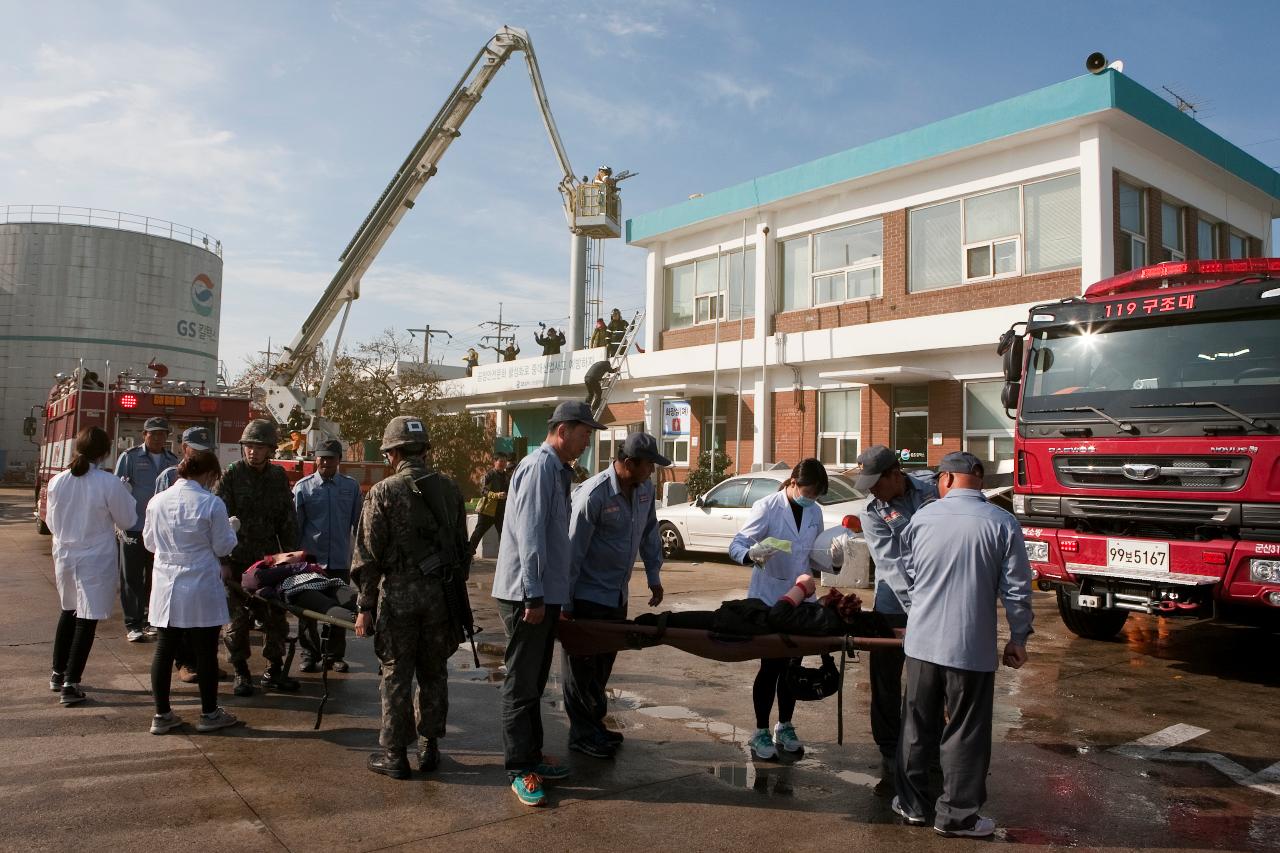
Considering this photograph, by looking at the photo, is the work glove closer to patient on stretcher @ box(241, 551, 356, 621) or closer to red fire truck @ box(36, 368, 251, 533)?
patient on stretcher @ box(241, 551, 356, 621)

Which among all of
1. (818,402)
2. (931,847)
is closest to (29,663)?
(931,847)

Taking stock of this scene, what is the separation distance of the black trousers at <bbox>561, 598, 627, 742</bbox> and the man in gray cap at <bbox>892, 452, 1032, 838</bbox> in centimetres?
172

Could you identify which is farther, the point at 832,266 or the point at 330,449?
the point at 832,266

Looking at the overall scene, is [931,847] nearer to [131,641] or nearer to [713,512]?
[131,641]

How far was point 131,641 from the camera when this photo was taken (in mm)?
7820

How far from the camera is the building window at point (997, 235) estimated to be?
1570cm

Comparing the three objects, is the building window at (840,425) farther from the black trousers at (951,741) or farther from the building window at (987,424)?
the black trousers at (951,741)

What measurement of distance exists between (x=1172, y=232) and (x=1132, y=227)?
1.76 metres

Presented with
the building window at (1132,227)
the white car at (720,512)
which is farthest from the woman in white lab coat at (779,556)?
the building window at (1132,227)

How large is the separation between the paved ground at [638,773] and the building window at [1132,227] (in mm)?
10558

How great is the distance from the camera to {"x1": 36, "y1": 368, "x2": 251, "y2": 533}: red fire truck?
1471cm

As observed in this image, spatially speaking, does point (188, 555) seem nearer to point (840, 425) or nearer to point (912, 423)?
point (912, 423)

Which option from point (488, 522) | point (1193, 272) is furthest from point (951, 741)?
point (488, 522)

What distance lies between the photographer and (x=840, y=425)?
1883cm
